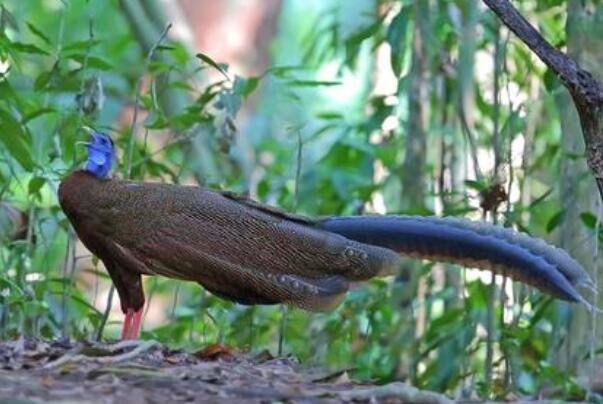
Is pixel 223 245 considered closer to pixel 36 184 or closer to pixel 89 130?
pixel 89 130

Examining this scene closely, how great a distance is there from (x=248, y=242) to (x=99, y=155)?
71 centimetres

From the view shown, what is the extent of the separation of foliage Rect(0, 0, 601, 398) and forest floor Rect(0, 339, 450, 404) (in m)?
0.96

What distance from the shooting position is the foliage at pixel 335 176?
6.21 meters

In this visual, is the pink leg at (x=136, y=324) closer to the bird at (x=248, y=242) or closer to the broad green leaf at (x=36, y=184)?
the bird at (x=248, y=242)

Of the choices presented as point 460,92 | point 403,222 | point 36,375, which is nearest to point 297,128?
point 403,222

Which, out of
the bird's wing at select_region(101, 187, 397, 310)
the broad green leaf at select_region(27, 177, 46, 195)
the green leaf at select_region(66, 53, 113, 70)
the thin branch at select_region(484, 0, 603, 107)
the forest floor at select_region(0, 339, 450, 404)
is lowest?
the forest floor at select_region(0, 339, 450, 404)

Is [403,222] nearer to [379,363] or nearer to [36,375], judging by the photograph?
[36,375]

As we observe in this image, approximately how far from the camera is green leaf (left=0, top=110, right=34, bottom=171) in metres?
5.88

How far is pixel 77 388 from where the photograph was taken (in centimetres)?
409

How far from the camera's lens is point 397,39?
6910 millimetres

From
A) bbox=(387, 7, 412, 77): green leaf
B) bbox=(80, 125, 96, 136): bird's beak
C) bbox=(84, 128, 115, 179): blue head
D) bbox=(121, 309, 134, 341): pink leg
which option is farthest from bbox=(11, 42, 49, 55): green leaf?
bbox=(387, 7, 412, 77): green leaf

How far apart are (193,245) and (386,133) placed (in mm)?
4309

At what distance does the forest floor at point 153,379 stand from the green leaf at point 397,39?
7.75 ft

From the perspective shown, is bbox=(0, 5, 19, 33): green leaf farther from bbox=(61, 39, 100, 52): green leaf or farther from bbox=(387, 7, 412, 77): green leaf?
bbox=(387, 7, 412, 77): green leaf
